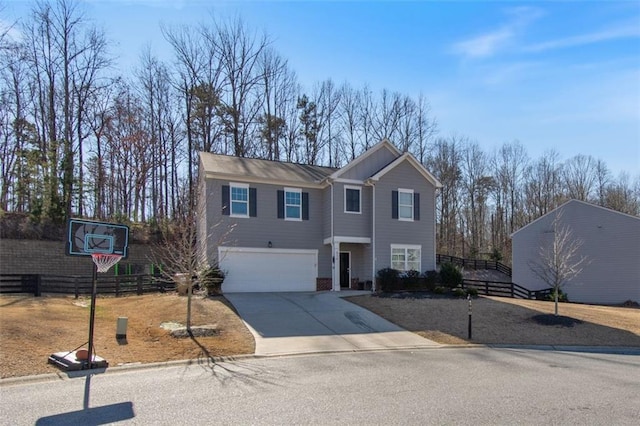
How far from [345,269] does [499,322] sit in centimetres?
1023

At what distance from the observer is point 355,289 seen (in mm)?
24562

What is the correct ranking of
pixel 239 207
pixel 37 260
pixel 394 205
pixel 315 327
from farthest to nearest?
pixel 37 260 → pixel 394 205 → pixel 239 207 → pixel 315 327

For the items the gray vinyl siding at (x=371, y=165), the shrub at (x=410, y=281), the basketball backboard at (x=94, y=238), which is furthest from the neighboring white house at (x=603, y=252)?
the basketball backboard at (x=94, y=238)

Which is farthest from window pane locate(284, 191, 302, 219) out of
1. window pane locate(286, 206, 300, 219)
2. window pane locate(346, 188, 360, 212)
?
window pane locate(346, 188, 360, 212)

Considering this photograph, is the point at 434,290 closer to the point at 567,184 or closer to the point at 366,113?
the point at 366,113

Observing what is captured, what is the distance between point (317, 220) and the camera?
24.7m

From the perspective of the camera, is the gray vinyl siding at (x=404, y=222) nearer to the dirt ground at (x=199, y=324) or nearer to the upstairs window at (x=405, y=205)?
the upstairs window at (x=405, y=205)

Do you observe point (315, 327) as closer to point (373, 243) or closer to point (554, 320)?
point (554, 320)

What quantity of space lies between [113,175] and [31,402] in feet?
104

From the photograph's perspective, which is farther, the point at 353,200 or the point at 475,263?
the point at 475,263

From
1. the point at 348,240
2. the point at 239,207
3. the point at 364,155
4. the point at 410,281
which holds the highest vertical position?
the point at 364,155

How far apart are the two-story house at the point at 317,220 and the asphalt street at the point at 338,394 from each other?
41.0ft

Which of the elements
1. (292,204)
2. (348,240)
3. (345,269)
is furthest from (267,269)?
(345,269)

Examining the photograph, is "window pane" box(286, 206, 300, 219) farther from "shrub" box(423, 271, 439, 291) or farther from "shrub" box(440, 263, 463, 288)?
"shrub" box(440, 263, 463, 288)
